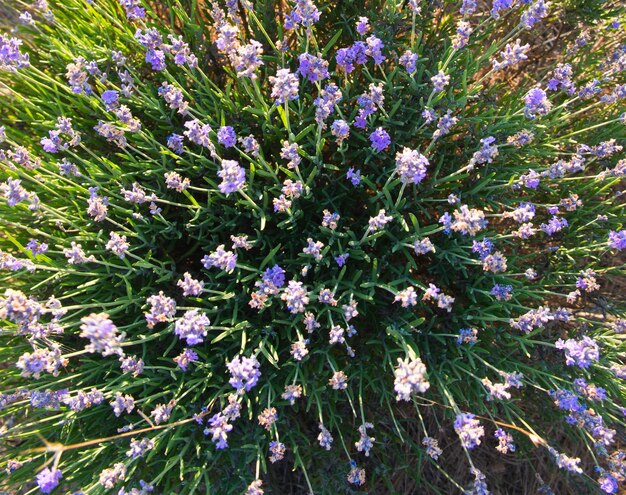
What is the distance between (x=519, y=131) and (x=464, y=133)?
0.40 meters

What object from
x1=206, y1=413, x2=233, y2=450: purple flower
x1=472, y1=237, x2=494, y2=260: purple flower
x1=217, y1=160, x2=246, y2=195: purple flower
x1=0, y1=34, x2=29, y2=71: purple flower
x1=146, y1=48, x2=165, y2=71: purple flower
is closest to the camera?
x1=217, y1=160, x2=246, y2=195: purple flower

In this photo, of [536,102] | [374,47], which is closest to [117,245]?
[374,47]

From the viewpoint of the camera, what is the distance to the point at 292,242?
287cm

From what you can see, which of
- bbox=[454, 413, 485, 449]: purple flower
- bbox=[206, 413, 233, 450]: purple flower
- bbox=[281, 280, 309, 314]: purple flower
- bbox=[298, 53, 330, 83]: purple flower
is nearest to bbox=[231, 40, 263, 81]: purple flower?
bbox=[298, 53, 330, 83]: purple flower

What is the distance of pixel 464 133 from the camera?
3.10 meters

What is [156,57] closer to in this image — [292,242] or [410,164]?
[292,242]

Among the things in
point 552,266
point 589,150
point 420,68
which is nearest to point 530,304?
point 552,266

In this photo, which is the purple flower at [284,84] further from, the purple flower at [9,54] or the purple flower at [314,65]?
the purple flower at [9,54]

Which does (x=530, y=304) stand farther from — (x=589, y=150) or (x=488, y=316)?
(x=589, y=150)

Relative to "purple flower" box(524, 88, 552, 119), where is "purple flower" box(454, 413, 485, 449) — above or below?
below

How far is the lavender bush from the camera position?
2477mm

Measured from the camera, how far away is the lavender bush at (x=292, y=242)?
8.13ft

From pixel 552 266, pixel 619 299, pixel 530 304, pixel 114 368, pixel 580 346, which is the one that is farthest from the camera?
pixel 619 299

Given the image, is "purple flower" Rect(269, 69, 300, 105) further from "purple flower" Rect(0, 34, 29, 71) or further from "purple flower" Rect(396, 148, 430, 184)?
"purple flower" Rect(0, 34, 29, 71)
